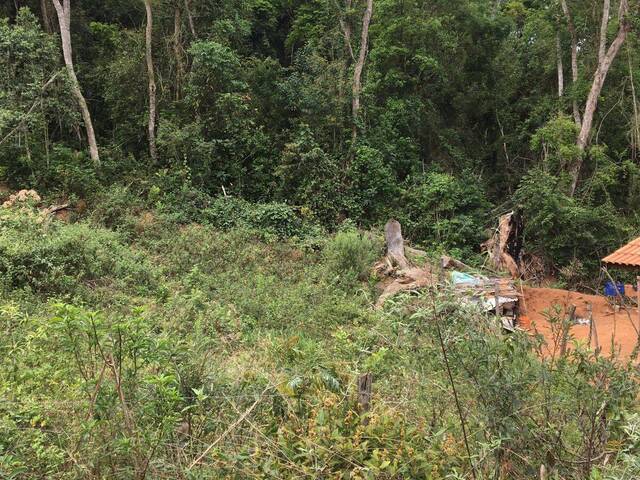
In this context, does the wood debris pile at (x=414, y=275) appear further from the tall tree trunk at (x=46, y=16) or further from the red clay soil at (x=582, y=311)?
the tall tree trunk at (x=46, y=16)

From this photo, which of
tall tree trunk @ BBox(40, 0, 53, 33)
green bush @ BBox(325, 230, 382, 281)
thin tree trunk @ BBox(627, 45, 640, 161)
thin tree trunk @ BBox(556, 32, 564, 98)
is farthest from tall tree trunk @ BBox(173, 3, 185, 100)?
thin tree trunk @ BBox(627, 45, 640, 161)

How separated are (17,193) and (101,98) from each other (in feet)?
14.5

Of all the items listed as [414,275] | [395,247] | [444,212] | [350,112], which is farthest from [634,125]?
[414,275]

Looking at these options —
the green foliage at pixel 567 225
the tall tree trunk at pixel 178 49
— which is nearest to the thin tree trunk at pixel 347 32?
the tall tree trunk at pixel 178 49

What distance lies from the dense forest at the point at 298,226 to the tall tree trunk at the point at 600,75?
5 centimetres

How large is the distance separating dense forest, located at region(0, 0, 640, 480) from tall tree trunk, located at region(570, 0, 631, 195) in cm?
5

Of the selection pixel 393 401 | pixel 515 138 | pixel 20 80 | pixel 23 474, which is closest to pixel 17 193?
pixel 20 80

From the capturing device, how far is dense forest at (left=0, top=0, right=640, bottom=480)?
7.97 feet

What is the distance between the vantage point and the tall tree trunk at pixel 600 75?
1273 centimetres

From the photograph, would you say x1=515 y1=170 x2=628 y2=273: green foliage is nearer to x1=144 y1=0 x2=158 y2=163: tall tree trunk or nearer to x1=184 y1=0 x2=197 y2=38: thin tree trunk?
x1=144 y1=0 x2=158 y2=163: tall tree trunk

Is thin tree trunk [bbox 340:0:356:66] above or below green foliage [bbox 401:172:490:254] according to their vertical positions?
above

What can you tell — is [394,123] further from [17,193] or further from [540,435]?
[540,435]

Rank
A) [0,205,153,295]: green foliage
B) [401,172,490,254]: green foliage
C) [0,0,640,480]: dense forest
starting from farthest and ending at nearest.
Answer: [401,172,490,254]: green foliage → [0,205,153,295]: green foliage → [0,0,640,480]: dense forest

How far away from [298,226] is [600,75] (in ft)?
29.8
